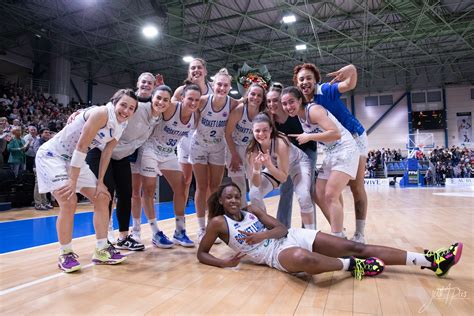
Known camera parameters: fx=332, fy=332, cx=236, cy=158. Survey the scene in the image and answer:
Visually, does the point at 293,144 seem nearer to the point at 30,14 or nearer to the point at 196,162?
the point at 196,162

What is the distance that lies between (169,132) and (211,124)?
0.46m

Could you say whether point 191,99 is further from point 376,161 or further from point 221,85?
point 376,161

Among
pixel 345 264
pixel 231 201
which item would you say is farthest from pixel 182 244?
pixel 345 264

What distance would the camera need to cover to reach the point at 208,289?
2250 millimetres

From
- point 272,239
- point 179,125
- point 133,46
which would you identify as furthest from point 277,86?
point 133,46

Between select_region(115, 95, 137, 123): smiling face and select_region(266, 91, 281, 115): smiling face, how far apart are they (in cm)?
136

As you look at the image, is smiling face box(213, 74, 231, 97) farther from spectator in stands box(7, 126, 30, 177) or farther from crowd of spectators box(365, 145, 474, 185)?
crowd of spectators box(365, 145, 474, 185)

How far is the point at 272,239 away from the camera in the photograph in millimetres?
2695

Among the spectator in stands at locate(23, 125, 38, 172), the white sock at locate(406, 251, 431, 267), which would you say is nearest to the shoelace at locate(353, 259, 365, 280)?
the white sock at locate(406, 251, 431, 267)

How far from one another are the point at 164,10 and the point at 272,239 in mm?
11818

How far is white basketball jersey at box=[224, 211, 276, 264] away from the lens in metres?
2.69

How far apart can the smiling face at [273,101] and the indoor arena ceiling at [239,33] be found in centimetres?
833

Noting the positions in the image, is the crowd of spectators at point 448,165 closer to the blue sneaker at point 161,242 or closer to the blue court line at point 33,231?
the blue court line at point 33,231

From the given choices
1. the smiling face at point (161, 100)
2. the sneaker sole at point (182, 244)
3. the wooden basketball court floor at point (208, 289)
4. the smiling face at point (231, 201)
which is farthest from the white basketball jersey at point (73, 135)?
the sneaker sole at point (182, 244)
